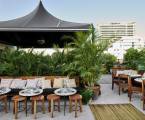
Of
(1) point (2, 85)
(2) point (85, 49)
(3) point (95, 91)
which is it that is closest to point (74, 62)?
(2) point (85, 49)

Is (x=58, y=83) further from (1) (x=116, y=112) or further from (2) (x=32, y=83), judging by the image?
(1) (x=116, y=112)

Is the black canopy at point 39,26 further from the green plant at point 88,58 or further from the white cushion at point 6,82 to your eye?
the white cushion at point 6,82

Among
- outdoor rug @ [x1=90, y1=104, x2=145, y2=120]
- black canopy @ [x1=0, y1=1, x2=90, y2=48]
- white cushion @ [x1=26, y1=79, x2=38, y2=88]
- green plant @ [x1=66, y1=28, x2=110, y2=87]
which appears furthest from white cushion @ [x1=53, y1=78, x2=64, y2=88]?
black canopy @ [x1=0, y1=1, x2=90, y2=48]

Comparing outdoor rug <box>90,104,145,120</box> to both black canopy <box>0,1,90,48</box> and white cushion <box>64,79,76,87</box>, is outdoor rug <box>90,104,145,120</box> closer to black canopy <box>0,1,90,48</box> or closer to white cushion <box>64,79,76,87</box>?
white cushion <box>64,79,76,87</box>

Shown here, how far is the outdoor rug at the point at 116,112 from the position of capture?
20.9ft

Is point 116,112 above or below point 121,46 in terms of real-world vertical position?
→ below

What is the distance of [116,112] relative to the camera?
6863 millimetres

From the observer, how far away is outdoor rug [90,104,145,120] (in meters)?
6.36

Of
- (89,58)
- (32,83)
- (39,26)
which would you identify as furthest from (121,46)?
(32,83)

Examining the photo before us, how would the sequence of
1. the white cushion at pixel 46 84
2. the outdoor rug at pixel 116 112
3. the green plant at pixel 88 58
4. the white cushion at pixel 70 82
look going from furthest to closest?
the green plant at pixel 88 58 < the white cushion at pixel 70 82 < the white cushion at pixel 46 84 < the outdoor rug at pixel 116 112

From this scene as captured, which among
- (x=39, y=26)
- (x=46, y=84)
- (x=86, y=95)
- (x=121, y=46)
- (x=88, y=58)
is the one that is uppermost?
(x=121, y=46)

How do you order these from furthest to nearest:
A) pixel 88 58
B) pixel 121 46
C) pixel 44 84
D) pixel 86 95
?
pixel 121 46 → pixel 88 58 → pixel 44 84 → pixel 86 95

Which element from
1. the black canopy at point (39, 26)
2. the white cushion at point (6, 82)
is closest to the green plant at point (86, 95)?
the white cushion at point (6, 82)

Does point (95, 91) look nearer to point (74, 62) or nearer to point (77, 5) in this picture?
point (74, 62)
